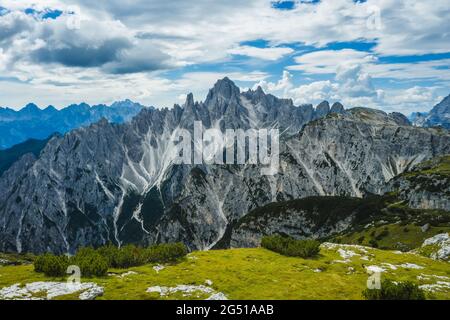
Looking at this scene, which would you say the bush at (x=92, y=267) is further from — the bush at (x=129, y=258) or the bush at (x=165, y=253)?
the bush at (x=165, y=253)

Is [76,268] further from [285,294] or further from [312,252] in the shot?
[312,252]

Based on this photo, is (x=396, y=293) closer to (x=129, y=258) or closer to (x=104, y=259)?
Result: (x=104, y=259)

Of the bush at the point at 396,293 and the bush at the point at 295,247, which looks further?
the bush at the point at 295,247

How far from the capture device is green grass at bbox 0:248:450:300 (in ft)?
199

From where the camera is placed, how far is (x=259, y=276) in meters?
70.7

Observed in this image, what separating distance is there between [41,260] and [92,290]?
18.5 meters

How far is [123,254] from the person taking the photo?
81.6 m

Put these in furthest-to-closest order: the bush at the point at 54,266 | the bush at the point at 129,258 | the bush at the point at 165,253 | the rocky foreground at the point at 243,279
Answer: the bush at the point at 165,253 → the bush at the point at 129,258 → the bush at the point at 54,266 → the rocky foreground at the point at 243,279

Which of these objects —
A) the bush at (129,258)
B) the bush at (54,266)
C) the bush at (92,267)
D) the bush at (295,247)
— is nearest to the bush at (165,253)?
the bush at (129,258)

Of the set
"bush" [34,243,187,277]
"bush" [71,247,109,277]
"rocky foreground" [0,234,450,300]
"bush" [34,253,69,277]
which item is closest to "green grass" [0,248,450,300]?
"rocky foreground" [0,234,450,300]

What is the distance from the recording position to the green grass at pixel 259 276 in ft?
199

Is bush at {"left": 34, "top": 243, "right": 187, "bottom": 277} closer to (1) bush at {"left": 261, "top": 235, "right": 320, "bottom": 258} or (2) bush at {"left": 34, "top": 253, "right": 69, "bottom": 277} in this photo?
(2) bush at {"left": 34, "top": 253, "right": 69, "bottom": 277}

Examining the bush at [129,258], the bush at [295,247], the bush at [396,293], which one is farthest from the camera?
the bush at [295,247]
